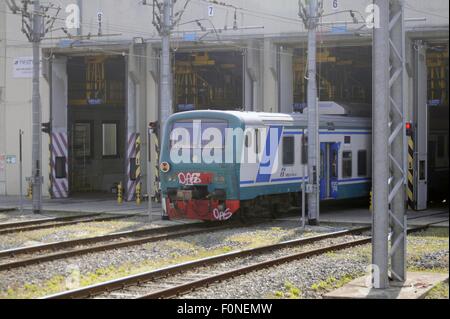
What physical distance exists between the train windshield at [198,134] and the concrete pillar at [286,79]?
25.0 ft

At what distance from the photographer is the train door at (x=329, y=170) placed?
75.5ft

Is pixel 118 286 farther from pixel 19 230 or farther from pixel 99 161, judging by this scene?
pixel 99 161

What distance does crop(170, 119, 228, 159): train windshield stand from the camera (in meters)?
19.8

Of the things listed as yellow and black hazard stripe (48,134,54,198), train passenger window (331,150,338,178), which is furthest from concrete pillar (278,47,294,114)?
yellow and black hazard stripe (48,134,54,198)

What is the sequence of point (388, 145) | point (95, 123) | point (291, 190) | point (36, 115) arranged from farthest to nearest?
point (95, 123) < point (36, 115) < point (291, 190) < point (388, 145)

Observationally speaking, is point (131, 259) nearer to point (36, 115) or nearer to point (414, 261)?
point (414, 261)

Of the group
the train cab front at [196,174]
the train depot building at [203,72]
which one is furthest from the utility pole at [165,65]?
the train depot building at [203,72]

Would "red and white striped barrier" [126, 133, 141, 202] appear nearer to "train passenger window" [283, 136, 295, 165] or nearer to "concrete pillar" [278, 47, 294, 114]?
"concrete pillar" [278, 47, 294, 114]

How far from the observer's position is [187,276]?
12648 millimetres

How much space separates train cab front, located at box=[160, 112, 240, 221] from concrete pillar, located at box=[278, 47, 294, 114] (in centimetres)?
766

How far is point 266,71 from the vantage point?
27.5 meters

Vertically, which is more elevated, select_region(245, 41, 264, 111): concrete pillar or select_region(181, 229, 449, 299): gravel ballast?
select_region(245, 41, 264, 111): concrete pillar

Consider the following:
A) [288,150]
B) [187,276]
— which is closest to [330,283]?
[187,276]

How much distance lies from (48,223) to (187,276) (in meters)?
9.70
